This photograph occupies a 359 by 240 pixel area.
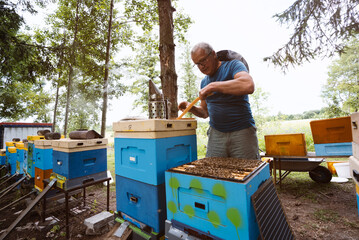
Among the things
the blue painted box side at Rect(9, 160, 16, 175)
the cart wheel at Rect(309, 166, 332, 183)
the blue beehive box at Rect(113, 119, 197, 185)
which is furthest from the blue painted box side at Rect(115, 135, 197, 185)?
the blue painted box side at Rect(9, 160, 16, 175)

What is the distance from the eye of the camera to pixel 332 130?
3807mm

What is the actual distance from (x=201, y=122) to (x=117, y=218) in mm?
19007

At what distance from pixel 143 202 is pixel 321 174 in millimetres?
5292

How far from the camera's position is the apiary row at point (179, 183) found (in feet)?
3.11

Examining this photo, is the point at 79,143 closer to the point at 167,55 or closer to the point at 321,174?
the point at 167,55

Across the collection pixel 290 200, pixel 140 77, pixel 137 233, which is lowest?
pixel 290 200

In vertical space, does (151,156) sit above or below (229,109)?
below

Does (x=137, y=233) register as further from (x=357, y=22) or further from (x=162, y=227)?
(x=357, y=22)

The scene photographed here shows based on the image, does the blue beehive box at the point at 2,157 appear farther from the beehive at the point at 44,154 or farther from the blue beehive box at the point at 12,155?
the beehive at the point at 44,154

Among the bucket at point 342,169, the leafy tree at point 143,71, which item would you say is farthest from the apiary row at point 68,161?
the leafy tree at point 143,71

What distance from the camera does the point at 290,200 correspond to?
3805 mm

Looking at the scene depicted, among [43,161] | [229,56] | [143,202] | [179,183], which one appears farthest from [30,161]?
[229,56]

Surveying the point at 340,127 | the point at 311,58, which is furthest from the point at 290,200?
the point at 311,58

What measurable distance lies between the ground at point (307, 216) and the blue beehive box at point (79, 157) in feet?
2.94
